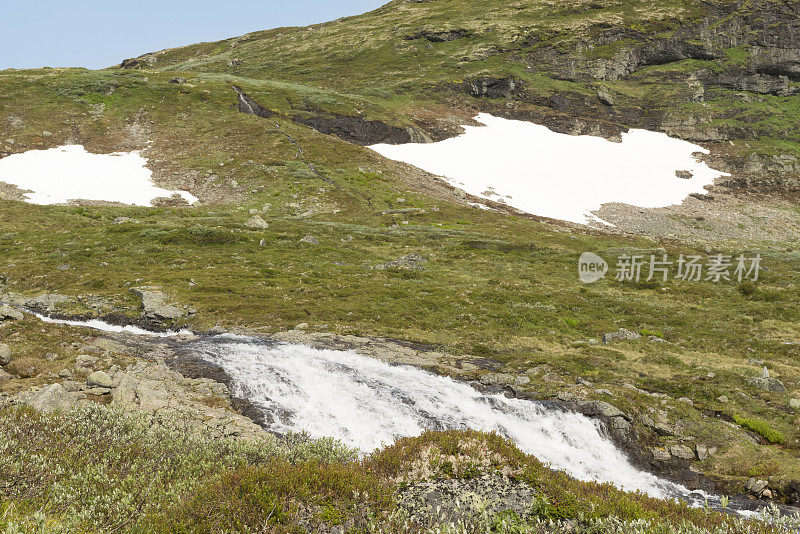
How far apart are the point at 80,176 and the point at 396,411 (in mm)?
61423

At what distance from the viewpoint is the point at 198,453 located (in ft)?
33.3

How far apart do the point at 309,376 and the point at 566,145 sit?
89106 mm

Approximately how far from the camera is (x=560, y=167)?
81125 millimetres

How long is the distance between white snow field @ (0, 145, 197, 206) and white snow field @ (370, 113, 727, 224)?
41105 millimetres

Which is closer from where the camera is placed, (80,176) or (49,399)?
(49,399)

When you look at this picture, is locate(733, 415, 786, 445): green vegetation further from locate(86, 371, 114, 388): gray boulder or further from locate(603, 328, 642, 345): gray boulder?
locate(86, 371, 114, 388): gray boulder

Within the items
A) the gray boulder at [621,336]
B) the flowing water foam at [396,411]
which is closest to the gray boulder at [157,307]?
the flowing water foam at [396,411]

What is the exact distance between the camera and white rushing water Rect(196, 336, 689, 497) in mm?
14867

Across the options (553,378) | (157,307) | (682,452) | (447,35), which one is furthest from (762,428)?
(447,35)

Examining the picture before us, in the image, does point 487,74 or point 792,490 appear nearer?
point 792,490

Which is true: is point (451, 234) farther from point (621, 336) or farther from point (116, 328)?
point (116, 328)

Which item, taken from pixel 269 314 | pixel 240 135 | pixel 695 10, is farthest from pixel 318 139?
pixel 695 10

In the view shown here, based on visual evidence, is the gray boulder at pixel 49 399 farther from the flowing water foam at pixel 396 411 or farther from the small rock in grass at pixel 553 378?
the small rock in grass at pixel 553 378

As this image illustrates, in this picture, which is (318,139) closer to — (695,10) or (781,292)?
(781,292)
